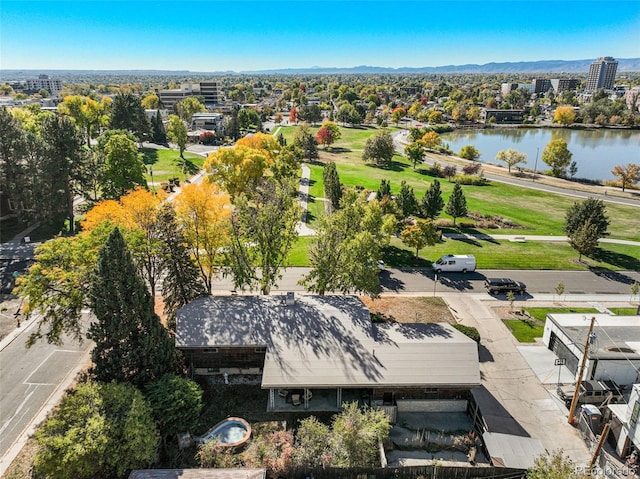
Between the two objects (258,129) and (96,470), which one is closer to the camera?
(96,470)

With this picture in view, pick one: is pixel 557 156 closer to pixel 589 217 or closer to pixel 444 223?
pixel 444 223

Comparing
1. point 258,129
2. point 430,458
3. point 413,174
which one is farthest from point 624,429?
point 258,129

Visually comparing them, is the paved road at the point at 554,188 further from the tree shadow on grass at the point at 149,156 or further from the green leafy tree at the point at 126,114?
the green leafy tree at the point at 126,114

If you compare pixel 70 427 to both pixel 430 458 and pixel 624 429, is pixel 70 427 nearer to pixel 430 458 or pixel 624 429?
pixel 430 458

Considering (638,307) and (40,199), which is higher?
(40,199)

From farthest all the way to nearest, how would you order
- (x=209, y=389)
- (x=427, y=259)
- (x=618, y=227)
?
(x=618, y=227) < (x=427, y=259) < (x=209, y=389)

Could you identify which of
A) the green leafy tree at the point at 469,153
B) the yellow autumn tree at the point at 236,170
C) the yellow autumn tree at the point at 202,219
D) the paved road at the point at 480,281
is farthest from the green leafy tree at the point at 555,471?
the green leafy tree at the point at 469,153
